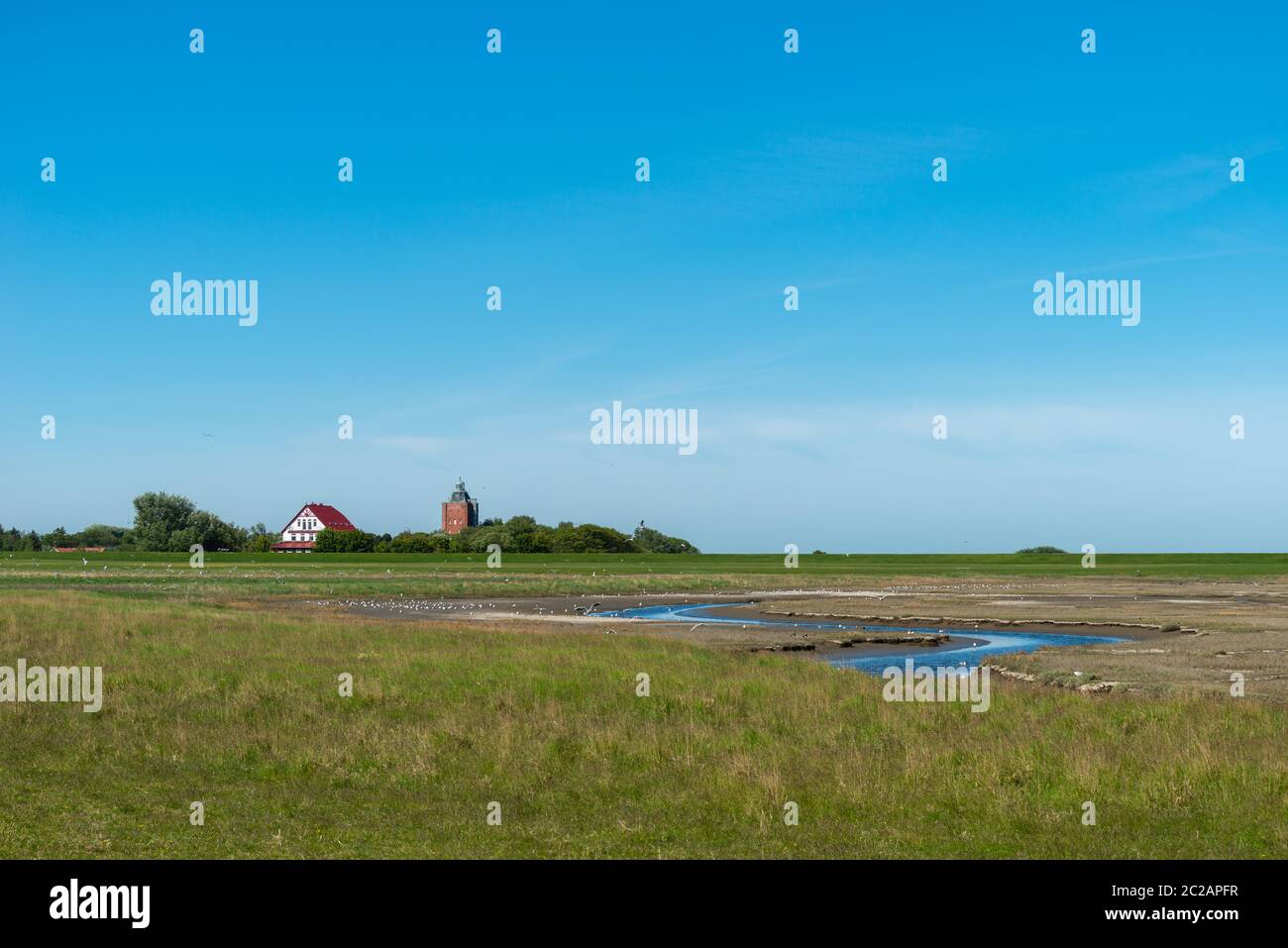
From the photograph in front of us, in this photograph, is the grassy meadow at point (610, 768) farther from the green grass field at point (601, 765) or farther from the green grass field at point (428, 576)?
the green grass field at point (428, 576)

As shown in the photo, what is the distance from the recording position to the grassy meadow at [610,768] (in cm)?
1348

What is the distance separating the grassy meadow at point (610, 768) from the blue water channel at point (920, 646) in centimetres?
1099

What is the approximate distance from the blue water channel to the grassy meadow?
10987 mm

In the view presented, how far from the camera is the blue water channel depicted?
39500mm

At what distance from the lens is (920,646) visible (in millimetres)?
45781
